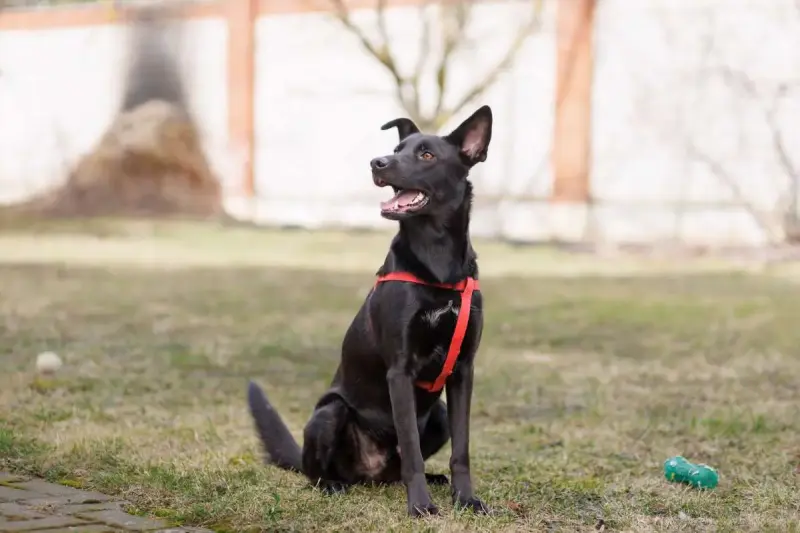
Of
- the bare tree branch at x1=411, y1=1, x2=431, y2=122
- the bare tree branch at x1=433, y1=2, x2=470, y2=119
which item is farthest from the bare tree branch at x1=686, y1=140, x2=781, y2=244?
the bare tree branch at x1=411, y1=1, x2=431, y2=122

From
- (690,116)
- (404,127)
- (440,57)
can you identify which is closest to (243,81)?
(440,57)

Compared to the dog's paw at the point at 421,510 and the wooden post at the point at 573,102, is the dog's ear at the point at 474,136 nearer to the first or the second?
the dog's paw at the point at 421,510

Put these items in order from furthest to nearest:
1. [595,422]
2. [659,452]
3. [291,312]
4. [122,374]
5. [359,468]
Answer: [291,312], [122,374], [595,422], [659,452], [359,468]

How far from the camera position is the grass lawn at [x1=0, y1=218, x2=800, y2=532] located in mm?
4141

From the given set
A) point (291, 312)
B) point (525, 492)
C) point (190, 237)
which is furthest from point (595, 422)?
point (190, 237)

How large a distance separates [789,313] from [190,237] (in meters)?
13.1

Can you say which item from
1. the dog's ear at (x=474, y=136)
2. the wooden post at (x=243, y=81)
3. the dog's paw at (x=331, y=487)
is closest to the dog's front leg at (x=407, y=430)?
the dog's paw at (x=331, y=487)

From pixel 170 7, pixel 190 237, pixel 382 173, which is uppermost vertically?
pixel 170 7

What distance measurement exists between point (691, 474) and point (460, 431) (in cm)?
120

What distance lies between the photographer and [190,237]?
71.0 feet

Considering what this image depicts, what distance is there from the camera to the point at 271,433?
4711 mm

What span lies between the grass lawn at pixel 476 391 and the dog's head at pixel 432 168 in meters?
1.13

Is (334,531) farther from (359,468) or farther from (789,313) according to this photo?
(789,313)

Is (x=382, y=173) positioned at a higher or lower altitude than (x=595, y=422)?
higher
